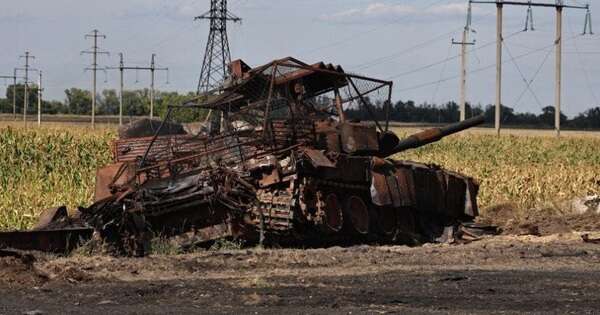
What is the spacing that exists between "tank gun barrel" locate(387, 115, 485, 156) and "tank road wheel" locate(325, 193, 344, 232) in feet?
9.01

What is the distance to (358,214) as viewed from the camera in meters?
14.4

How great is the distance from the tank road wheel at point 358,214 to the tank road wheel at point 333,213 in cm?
32

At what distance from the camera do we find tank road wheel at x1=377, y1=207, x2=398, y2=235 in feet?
49.2

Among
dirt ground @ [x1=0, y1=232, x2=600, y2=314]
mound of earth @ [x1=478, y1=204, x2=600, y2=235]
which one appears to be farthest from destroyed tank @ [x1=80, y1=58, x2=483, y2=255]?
mound of earth @ [x1=478, y1=204, x2=600, y2=235]

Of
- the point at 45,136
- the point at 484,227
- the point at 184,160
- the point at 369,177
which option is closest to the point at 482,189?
the point at 484,227

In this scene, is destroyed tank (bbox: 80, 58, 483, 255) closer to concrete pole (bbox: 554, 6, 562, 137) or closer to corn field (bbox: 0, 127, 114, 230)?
corn field (bbox: 0, 127, 114, 230)

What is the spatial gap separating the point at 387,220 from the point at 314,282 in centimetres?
560

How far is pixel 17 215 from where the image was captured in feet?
53.6

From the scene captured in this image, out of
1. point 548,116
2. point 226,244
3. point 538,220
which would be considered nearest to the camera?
point 226,244

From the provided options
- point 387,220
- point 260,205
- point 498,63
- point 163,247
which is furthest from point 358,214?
point 498,63

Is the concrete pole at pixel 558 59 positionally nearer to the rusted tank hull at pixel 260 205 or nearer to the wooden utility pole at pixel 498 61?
the wooden utility pole at pixel 498 61

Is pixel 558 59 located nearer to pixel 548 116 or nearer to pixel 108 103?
pixel 548 116

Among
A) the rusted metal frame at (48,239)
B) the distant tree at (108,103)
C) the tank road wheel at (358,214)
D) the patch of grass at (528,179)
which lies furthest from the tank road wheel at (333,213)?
the distant tree at (108,103)

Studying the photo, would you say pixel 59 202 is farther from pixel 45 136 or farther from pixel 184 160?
pixel 45 136
